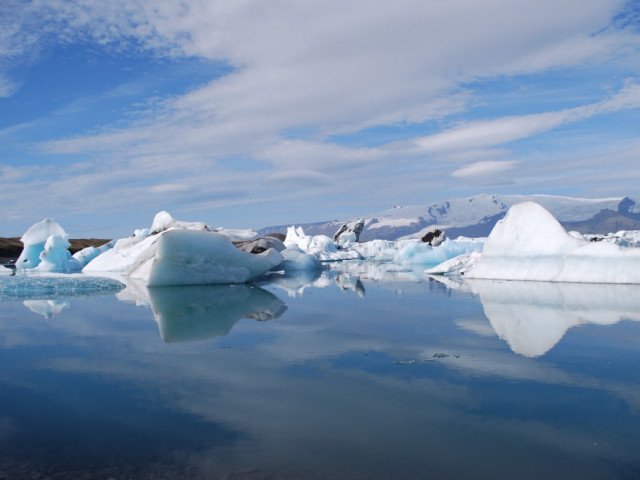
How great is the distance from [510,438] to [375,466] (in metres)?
0.85

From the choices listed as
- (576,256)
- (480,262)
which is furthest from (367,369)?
(480,262)

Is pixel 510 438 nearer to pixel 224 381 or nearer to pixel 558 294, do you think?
pixel 224 381

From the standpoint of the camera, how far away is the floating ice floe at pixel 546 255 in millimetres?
11539

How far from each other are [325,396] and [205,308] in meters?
5.53

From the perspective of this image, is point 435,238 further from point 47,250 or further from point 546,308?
point 546,308

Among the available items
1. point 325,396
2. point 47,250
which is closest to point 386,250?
point 47,250

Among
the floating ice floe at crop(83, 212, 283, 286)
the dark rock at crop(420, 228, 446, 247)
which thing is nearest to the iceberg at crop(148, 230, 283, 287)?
the floating ice floe at crop(83, 212, 283, 286)

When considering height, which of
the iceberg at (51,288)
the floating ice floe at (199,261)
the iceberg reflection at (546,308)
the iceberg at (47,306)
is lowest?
the iceberg reflection at (546,308)

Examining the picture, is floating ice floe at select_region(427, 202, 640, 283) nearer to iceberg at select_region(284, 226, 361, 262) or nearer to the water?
the water

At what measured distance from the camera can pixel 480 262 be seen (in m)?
14.5

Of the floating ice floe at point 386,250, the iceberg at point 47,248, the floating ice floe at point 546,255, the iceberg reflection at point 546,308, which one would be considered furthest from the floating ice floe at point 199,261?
the floating ice floe at point 386,250

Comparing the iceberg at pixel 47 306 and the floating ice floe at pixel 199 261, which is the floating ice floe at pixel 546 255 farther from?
the iceberg at pixel 47 306

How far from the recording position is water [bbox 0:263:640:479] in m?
2.66

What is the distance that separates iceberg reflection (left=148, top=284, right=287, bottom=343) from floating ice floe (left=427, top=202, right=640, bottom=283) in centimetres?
607
